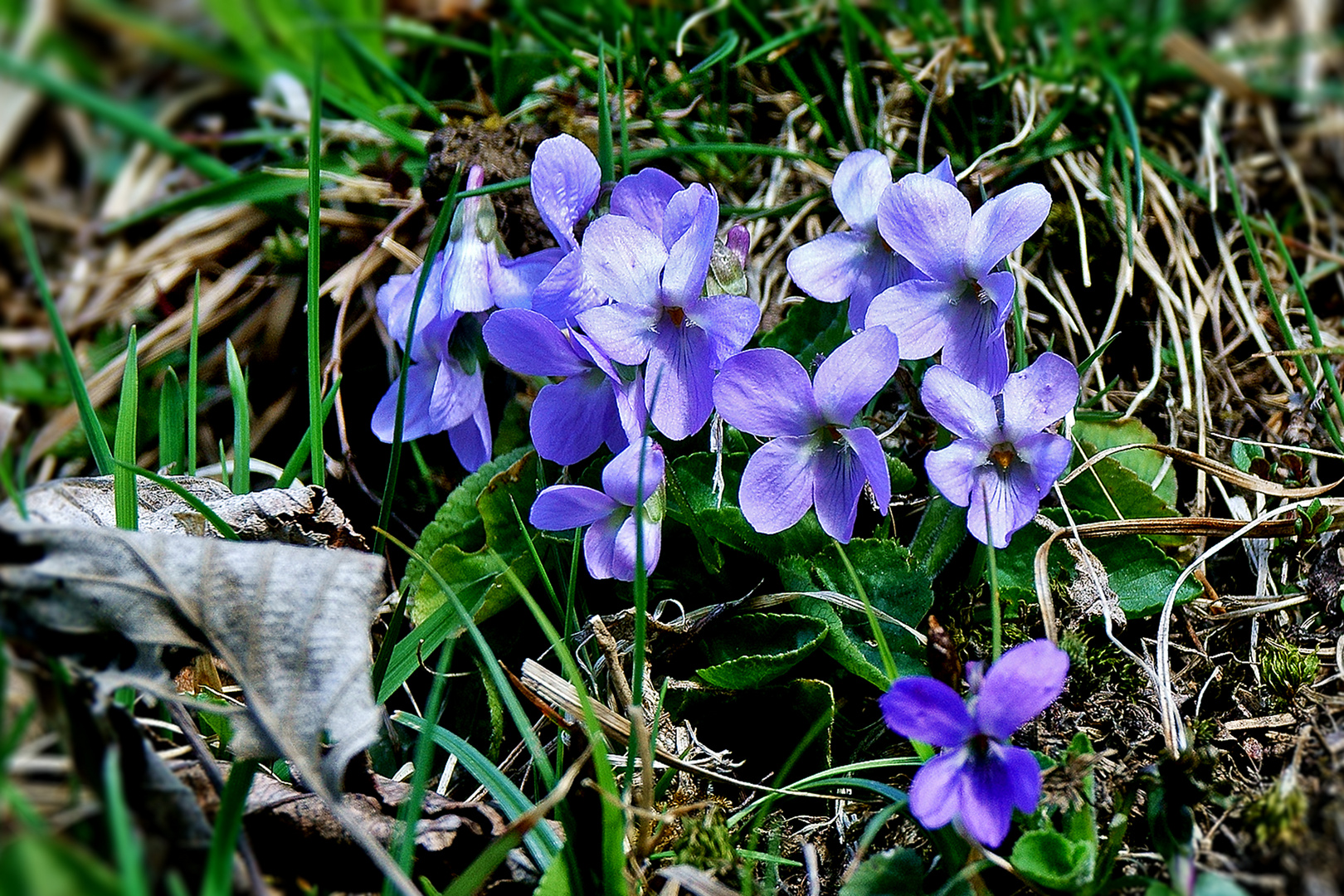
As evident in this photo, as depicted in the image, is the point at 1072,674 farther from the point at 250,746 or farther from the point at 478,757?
the point at 250,746

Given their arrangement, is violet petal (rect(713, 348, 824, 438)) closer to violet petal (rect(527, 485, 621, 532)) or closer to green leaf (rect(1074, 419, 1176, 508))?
violet petal (rect(527, 485, 621, 532))

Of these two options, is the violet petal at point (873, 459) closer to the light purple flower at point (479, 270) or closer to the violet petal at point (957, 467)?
the violet petal at point (957, 467)

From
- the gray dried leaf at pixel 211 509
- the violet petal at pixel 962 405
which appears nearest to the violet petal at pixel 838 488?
the violet petal at pixel 962 405

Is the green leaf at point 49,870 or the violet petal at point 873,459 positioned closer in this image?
the green leaf at point 49,870

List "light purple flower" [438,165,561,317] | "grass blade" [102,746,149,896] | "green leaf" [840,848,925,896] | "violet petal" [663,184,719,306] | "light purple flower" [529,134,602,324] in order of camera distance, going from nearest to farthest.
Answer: "grass blade" [102,746,149,896] < "green leaf" [840,848,925,896] < "violet petal" [663,184,719,306] < "light purple flower" [529,134,602,324] < "light purple flower" [438,165,561,317]

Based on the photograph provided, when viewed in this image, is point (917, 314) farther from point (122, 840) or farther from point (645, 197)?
point (122, 840)

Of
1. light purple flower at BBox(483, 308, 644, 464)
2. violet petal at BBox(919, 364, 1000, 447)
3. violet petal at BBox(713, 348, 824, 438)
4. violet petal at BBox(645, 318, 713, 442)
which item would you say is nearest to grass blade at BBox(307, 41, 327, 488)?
light purple flower at BBox(483, 308, 644, 464)

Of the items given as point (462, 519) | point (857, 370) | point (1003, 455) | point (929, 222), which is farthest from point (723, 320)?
point (462, 519)
